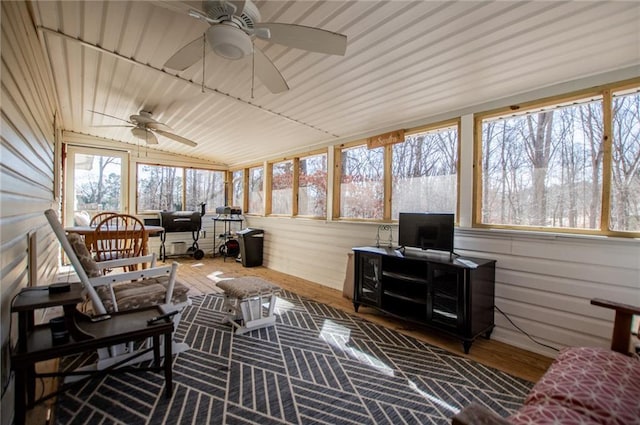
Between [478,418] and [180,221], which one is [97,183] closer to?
[180,221]

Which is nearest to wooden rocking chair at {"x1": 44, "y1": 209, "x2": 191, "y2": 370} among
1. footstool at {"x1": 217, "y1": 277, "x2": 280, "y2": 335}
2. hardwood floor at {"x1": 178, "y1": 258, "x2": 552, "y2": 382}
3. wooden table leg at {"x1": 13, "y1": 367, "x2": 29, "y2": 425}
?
footstool at {"x1": 217, "y1": 277, "x2": 280, "y2": 335}

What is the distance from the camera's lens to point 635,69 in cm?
224

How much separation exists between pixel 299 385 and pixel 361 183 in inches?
118

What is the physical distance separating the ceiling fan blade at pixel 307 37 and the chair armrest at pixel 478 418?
1.80 metres

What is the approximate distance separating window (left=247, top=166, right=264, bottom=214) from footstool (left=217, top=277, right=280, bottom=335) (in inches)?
145

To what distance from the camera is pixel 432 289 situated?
9.27ft

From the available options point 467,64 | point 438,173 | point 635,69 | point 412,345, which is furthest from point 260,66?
point 635,69

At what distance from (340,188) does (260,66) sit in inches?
114

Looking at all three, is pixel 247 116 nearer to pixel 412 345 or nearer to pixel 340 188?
pixel 340 188

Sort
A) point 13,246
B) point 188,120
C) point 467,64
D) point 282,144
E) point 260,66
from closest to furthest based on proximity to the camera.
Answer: point 13,246
point 260,66
point 467,64
point 188,120
point 282,144

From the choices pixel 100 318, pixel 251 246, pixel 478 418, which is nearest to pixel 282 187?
pixel 251 246

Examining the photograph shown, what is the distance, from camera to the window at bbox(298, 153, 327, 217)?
5.07 metres

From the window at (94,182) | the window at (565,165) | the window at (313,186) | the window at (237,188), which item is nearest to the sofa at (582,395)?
the window at (565,165)

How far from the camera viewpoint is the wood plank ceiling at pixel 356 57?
6.17 ft
